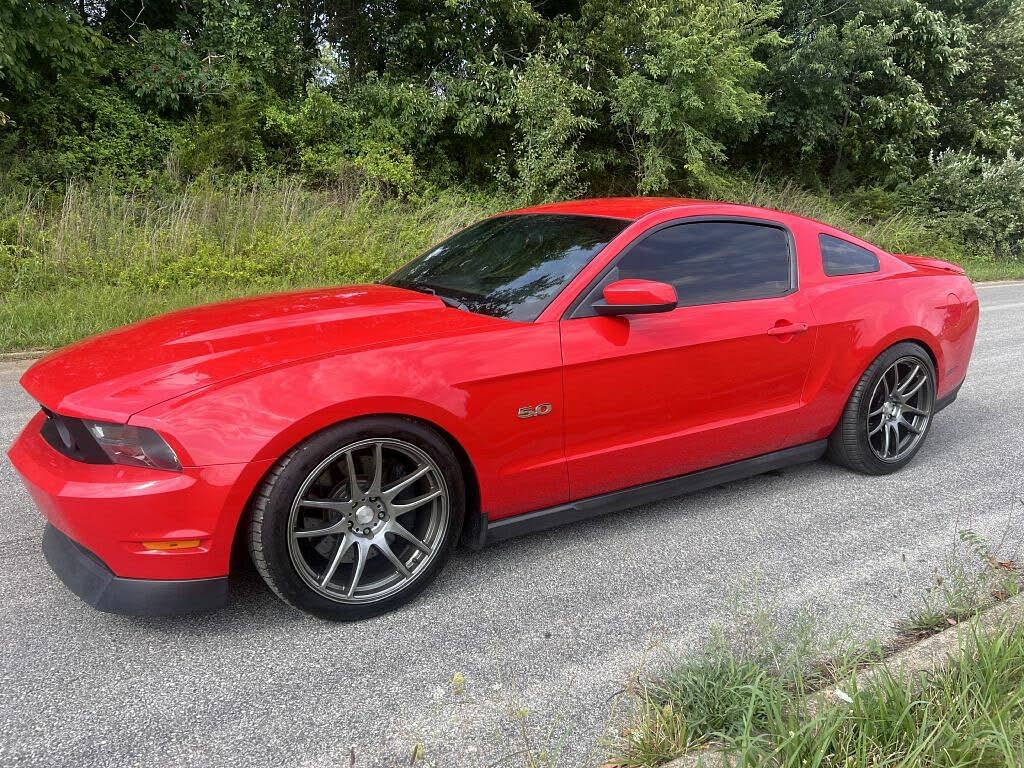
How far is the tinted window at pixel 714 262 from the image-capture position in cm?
332

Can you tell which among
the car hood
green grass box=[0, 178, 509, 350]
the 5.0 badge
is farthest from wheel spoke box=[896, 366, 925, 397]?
green grass box=[0, 178, 509, 350]

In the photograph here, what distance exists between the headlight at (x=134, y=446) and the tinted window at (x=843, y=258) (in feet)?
10.5

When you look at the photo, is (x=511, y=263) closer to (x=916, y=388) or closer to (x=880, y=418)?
(x=880, y=418)

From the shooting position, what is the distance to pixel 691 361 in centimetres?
324

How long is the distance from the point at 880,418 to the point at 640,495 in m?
1.66

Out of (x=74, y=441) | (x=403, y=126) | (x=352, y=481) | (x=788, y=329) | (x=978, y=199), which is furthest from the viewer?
(x=978, y=199)

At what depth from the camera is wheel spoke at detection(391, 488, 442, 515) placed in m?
2.68

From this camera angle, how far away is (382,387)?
2.54m

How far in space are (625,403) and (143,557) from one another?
1.83m

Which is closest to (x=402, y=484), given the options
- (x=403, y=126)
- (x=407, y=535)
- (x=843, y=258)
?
(x=407, y=535)

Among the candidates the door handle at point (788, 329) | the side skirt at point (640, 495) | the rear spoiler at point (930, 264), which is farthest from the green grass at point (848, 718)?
the rear spoiler at point (930, 264)

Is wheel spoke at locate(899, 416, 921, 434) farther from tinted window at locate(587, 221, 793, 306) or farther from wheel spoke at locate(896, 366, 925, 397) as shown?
tinted window at locate(587, 221, 793, 306)

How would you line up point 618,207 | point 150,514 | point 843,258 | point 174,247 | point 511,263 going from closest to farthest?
point 150,514, point 511,263, point 618,207, point 843,258, point 174,247

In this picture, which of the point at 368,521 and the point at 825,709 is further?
the point at 368,521
